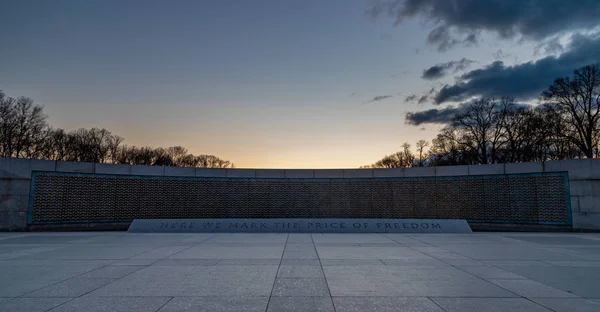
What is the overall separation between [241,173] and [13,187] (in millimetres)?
11584

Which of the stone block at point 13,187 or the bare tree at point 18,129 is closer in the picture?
the stone block at point 13,187

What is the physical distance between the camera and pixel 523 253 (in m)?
10.3

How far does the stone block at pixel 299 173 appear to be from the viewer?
21.9 meters

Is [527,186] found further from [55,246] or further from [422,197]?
[55,246]

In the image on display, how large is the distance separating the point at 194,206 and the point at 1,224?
9.18 meters

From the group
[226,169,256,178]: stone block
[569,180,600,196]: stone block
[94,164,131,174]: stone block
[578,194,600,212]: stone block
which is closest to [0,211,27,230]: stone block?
[94,164,131,174]: stone block

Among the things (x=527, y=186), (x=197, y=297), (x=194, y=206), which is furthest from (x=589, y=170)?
(x=194, y=206)

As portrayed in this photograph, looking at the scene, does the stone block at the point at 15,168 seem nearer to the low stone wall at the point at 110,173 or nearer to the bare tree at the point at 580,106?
the low stone wall at the point at 110,173

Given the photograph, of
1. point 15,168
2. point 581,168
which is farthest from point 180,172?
point 581,168

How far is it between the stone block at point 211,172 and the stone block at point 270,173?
2.15 metres

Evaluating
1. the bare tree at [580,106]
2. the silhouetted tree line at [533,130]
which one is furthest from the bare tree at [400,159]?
the bare tree at [580,106]

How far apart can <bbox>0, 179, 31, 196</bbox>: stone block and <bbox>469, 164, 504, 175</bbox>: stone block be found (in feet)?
79.4

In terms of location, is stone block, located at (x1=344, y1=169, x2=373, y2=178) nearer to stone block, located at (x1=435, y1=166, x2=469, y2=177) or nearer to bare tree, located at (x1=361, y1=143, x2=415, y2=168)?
stone block, located at (x1=435, y1=166, x2=469, y2=177)

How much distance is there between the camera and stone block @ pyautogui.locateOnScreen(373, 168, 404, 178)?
21562 millimetres
